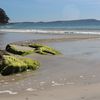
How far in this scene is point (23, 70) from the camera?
35.9 feet

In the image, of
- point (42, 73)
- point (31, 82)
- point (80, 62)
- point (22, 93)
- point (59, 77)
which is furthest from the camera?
point (80, 62)

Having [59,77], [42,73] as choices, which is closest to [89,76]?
[59,77]

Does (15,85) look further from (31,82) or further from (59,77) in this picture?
(59,77)

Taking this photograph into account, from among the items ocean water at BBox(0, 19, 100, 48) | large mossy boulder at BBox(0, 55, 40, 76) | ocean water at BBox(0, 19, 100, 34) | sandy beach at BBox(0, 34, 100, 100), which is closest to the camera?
sandy beach at BBox(0, 34, 100, 100)

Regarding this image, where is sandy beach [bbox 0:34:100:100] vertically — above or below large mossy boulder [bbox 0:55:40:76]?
below

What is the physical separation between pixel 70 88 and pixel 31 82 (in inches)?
52.9

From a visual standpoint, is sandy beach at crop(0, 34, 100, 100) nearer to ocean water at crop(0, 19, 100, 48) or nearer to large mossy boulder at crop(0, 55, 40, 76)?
large mossy boulder at crop(0, 55, 40, 76)

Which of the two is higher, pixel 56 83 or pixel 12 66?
pixel 12 66

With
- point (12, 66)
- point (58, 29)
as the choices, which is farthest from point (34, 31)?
point (12, 66)

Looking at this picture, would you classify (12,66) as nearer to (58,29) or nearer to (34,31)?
(34,31)

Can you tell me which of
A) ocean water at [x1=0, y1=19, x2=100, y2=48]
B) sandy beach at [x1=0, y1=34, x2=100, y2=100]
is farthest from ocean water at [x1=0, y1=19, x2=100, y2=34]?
sandy beach at [x1=0, y1=34, x2=100, y2=100]

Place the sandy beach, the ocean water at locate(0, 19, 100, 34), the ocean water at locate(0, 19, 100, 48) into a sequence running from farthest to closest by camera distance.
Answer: the ocean water at locate(0, 19, 100, 34), the ocean water at locate(0, 19, 100, 48), the sandy beach

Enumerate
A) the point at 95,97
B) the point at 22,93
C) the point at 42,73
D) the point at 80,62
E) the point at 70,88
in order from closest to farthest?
the point at 95,97 < the point at 22,93 < the point at 70,88 < the point at 42,73 < the point at 80,62

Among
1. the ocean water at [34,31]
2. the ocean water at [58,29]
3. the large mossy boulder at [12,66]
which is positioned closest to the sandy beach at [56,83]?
the large mossy boulder at [12,66]
